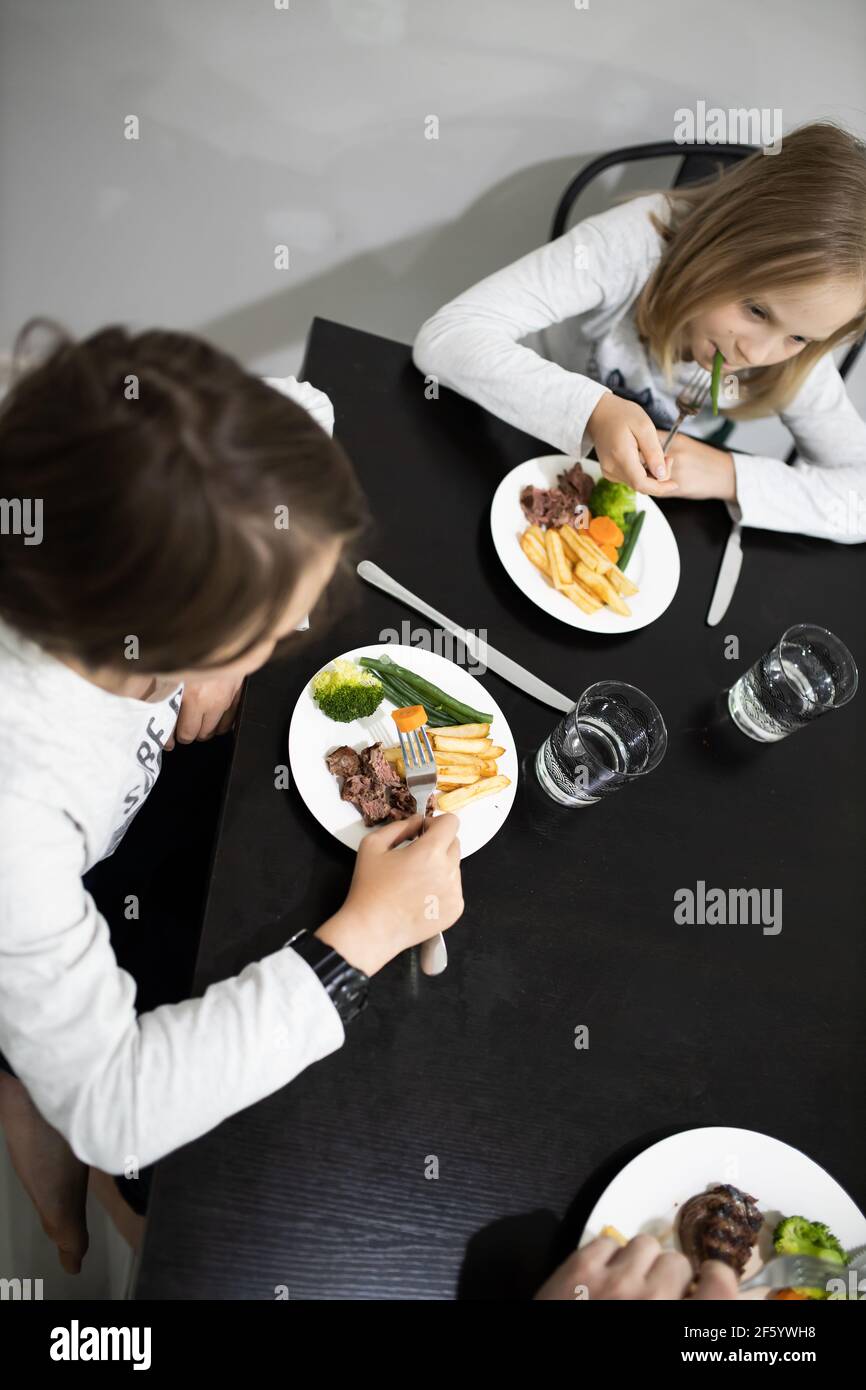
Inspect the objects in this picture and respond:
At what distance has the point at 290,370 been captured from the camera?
2.16 metres

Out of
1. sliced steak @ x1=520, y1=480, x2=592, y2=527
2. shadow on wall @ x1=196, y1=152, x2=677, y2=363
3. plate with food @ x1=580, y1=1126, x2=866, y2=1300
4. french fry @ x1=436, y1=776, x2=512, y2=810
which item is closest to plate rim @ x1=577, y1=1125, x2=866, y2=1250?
plate with food @ x1=580, y1=1126, x2=866, y2=1300

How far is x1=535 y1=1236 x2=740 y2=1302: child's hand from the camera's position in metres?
0.78

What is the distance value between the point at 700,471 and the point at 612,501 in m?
0.18

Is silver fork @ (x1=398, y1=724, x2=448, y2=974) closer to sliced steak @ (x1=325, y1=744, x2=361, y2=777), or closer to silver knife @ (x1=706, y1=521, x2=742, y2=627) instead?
sliced steak @ (x1=325, y1=744, x2=361, y2=777)

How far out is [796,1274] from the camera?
33.5 inches

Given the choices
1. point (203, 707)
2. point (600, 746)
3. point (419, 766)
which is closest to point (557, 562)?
point (600, 746)

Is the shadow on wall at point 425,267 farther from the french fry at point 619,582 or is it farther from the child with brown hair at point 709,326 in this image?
the french fry at point 619,582

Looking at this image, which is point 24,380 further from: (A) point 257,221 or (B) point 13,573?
(A) point 257,221

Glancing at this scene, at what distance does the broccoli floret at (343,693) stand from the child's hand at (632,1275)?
577 millimetres

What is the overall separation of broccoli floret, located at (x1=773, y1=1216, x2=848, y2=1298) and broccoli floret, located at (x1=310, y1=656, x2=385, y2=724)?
67cm

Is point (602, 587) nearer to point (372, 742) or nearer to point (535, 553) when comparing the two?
point (535, 553)

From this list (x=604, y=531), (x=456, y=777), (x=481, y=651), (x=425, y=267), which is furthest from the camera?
(x=425, y=267)

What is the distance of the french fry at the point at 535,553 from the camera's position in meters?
1.19
